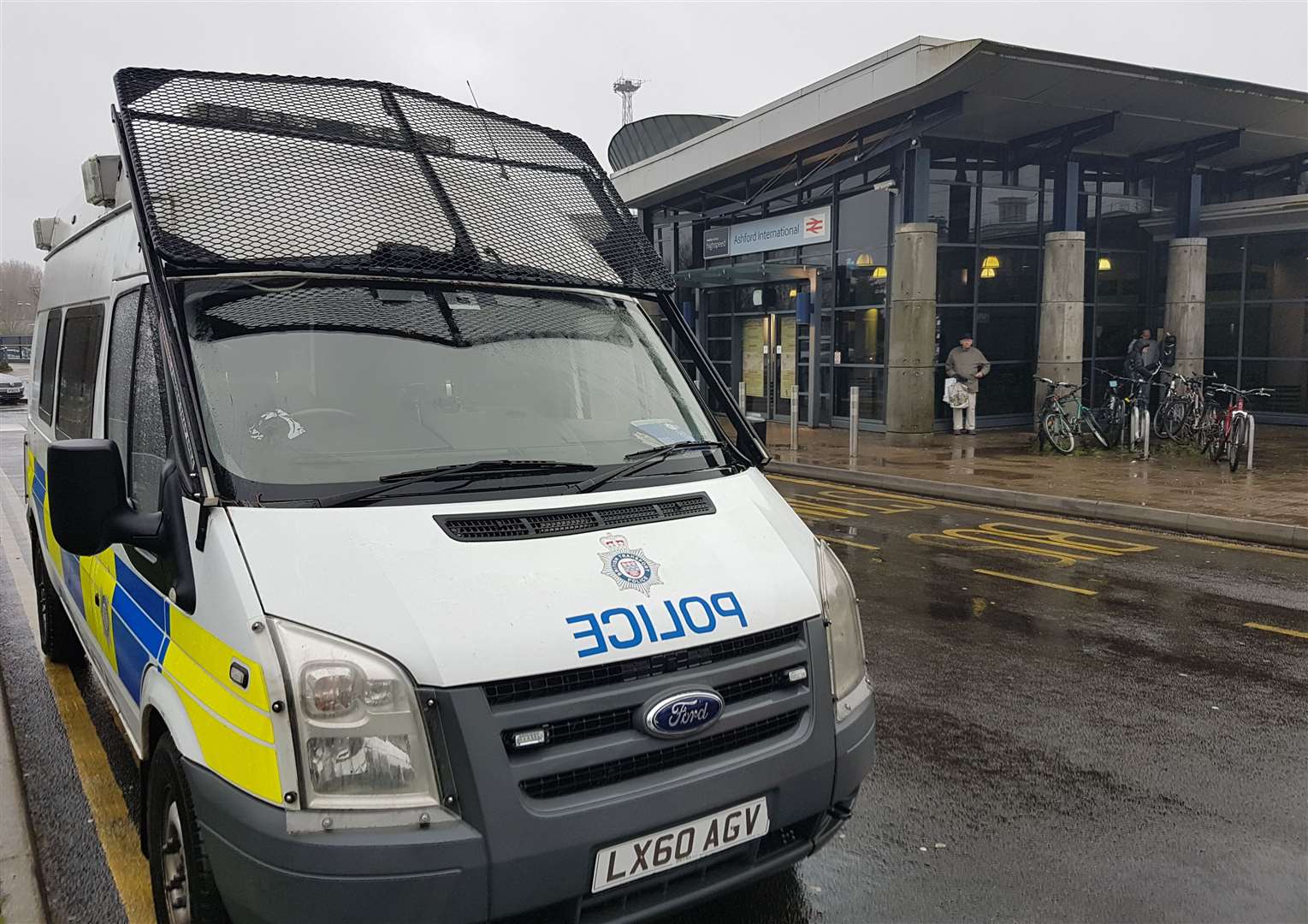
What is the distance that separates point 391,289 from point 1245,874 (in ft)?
11.8

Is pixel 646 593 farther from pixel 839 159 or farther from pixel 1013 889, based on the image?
pixel 839 159

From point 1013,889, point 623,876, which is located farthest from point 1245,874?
point 623,876

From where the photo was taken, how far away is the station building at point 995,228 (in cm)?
1752

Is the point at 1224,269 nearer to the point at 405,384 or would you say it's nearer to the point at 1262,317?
the point at 1262,317

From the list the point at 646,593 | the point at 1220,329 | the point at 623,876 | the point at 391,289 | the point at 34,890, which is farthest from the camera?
the point at 1220,329

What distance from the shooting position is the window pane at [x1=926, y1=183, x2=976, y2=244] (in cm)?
1959

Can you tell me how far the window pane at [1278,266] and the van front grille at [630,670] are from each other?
23089mm

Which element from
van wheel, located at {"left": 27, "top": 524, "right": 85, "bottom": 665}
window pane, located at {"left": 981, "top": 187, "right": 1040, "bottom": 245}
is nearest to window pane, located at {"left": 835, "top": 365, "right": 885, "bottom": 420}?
window pane, located at {"left": 981, "top": 187, "right": 1040, "bottom": 245}

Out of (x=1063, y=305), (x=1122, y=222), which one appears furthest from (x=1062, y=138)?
(x=1122, y=222)

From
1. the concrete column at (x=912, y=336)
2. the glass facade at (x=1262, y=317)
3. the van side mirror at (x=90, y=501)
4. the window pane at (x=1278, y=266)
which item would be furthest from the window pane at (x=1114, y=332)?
the van side mirror at (x=90, y=501)

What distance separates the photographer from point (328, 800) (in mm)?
2344

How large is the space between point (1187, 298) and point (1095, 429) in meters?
Answer: 6.73

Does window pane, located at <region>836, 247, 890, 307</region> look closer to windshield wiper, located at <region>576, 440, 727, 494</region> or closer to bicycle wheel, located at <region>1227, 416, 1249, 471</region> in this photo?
bicycle wheel, located at <region>1227, 416, 1249, 471</region>

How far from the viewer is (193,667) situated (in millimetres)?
2729
